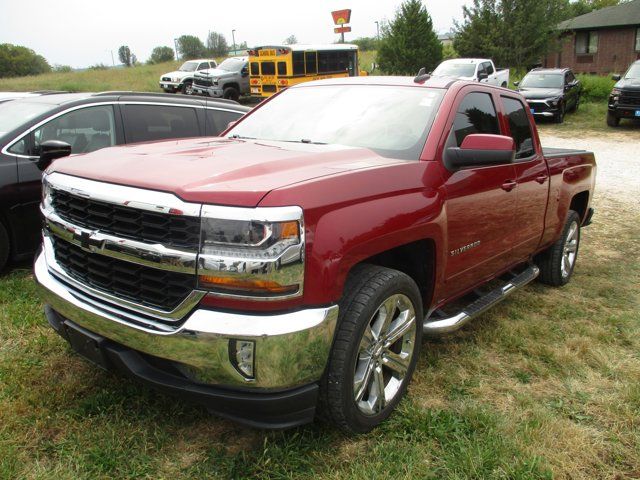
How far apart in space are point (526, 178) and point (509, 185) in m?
0.36

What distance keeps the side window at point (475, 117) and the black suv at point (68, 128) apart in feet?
9.83

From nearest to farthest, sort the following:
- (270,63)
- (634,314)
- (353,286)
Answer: (353,286) → (634,314) → (270,63)

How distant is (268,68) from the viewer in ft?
74.2

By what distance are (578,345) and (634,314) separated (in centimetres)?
100

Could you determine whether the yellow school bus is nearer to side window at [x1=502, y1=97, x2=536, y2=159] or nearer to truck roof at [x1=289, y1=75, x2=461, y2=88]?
side window at [x1=502, y1=97, x2=536, y2=159]

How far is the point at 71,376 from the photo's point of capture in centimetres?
322

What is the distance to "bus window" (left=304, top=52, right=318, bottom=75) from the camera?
892 inches

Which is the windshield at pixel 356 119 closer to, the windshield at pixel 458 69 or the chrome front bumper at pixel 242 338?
the chrome front bumper at pixel 242 338

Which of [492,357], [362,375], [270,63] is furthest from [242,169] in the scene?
[270,63]

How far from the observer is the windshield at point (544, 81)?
18.9 metres

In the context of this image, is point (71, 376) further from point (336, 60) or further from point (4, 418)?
point (336, 60)

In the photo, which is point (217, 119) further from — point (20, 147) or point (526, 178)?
point (526, 178)

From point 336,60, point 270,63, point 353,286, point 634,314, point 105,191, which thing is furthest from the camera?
point 336,60

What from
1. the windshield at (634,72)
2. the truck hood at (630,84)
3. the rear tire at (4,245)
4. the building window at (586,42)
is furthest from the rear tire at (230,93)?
the building window at (586,42)
